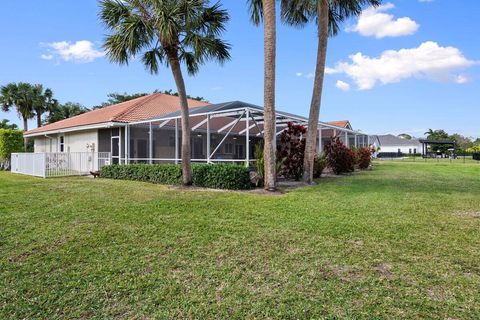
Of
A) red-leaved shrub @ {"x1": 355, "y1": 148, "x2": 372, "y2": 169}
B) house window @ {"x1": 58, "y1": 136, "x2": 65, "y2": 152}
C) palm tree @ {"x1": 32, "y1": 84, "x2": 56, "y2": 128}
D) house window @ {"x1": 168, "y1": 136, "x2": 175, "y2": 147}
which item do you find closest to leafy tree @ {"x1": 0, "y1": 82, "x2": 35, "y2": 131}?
palm tree @ {"x1": 32, "y1": 84, "x2": 56, "y2": 128}


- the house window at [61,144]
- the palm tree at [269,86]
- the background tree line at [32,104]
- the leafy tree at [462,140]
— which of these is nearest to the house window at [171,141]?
the house window at [61,144]

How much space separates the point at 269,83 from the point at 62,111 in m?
39.6

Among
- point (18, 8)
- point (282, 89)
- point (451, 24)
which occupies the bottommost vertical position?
point (282, 89)

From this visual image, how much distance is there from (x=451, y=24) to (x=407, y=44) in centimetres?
478

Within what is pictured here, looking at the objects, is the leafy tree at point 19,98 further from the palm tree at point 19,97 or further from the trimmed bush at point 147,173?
the trimmed bush at point 147,173

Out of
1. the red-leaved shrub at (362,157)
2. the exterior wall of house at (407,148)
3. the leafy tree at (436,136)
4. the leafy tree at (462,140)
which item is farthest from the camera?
the leafy tree at (462,140)

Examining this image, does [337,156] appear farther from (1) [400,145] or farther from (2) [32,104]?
(1) [400,145]

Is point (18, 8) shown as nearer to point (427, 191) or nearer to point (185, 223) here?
point (185, 223)

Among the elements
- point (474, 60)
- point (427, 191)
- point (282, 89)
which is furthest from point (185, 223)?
point (474, 60)

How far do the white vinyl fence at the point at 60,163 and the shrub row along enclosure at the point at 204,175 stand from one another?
5179 mm

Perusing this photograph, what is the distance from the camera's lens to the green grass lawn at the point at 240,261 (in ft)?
11.1

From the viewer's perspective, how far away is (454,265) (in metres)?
4.27

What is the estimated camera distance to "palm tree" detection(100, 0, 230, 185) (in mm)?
11141

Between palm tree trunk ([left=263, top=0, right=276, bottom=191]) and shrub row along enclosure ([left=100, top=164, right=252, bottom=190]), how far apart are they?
1039 mm
